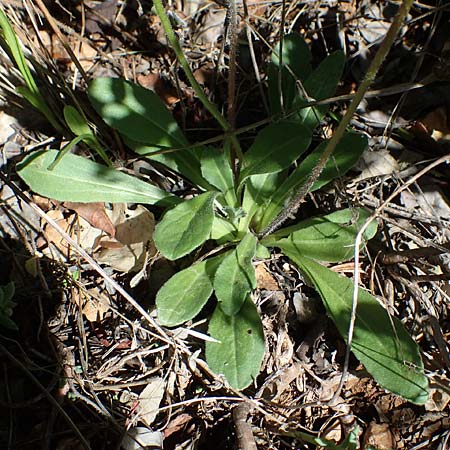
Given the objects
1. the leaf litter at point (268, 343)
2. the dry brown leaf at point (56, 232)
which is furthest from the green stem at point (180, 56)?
the dry brown leaf at point (56, 232)

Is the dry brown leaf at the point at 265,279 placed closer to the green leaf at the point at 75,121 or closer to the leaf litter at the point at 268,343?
the leaf litter at the point at 268,343

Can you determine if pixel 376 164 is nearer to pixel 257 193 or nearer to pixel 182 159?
pixel 257 193

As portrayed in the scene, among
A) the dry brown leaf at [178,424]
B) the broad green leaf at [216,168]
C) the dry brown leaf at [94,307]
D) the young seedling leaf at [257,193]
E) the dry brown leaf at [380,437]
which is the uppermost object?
the broad green leaf at [216,168]

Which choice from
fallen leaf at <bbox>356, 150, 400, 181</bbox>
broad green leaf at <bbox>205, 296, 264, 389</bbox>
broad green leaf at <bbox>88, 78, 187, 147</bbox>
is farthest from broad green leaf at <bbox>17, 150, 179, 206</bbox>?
fallen leaf at <bbox>356, 150, 400, 181</bbox>

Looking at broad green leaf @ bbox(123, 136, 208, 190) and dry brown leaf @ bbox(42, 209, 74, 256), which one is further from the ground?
broad green leaf @ bbox(123, 136, 208, 190)

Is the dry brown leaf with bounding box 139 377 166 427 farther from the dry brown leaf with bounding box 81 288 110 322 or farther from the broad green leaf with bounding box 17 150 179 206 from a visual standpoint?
the broad green leaf with bounding box 17 150 179 206

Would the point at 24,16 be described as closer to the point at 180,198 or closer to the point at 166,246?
the point at 180,198

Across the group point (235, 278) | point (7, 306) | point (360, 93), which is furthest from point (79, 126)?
point (360, 93)
